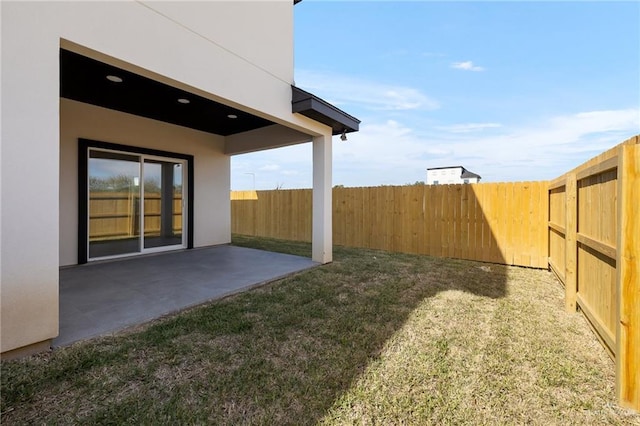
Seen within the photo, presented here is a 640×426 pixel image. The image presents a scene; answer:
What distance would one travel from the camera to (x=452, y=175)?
69.7 ft

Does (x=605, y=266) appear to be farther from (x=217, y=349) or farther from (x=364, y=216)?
(x=364, y=216)

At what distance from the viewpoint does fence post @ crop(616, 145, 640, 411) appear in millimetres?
1863

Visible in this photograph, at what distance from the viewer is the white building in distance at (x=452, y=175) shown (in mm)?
20547

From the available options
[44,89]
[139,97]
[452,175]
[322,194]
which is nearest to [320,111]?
[322,194]

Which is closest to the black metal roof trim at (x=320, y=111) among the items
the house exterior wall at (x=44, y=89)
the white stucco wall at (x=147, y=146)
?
the house exterior wall at (x=44, y=89)

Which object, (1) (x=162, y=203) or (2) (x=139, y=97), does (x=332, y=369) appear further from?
(1) (x=162, y=203)

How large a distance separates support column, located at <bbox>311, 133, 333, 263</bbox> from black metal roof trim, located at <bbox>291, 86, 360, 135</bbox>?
0.38 meters

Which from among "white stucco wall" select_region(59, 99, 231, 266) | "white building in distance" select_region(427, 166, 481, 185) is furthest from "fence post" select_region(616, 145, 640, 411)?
"white building in distance" select_region(427, 166, 481, 185)

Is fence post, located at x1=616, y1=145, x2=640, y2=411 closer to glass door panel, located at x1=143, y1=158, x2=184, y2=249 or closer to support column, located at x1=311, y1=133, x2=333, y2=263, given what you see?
support column, located at x1=311, y1=133, x2=333, y2=263

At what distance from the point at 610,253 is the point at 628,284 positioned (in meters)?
0.48

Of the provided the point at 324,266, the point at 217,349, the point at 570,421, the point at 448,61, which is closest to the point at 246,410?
the point at 217,349

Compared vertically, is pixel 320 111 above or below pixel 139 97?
below

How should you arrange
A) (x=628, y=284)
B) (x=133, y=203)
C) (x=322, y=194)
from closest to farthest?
(x=628, y=284)
(x=322, y=194)
(x=133, y=203)

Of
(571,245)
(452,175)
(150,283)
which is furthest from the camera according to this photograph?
(452,175)
